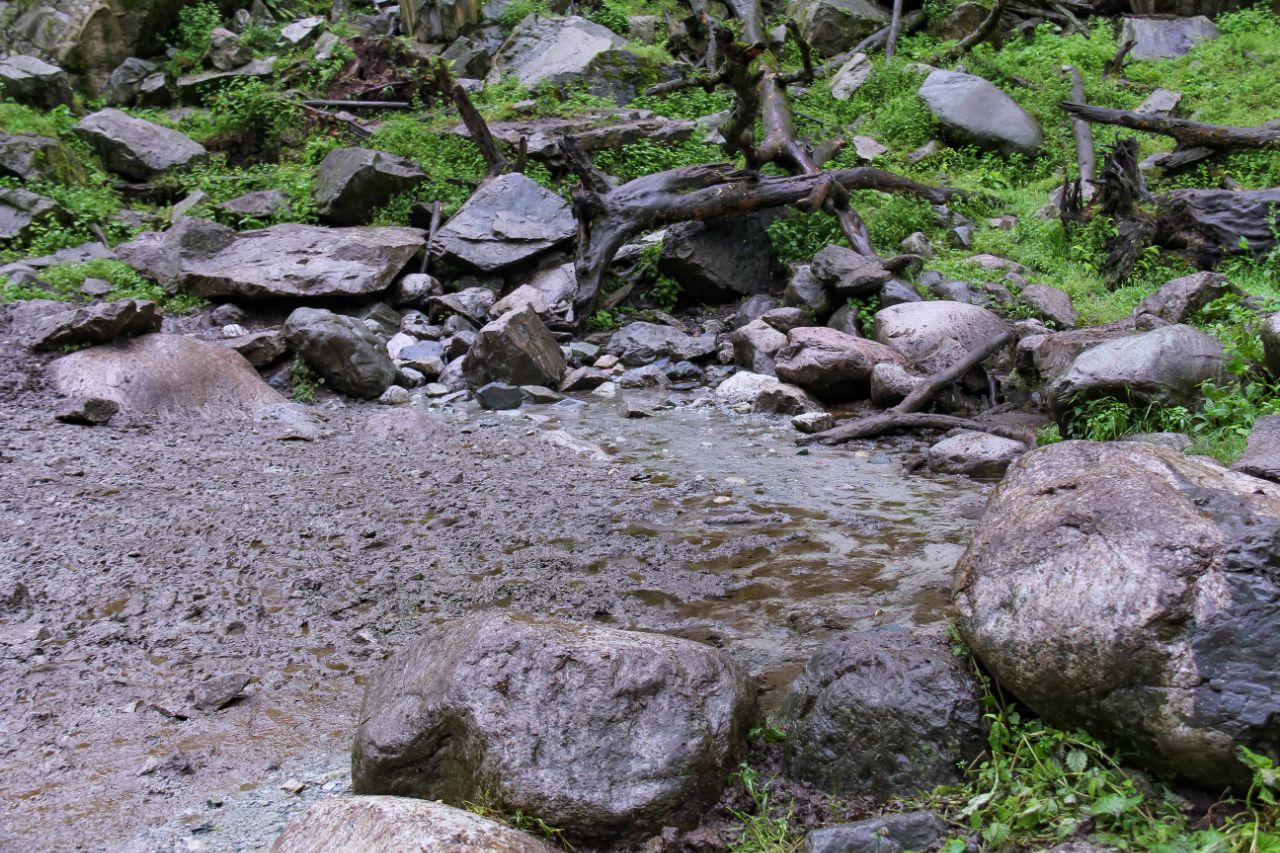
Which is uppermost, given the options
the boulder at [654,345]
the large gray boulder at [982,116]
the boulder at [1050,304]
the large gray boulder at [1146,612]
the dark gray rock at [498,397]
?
the large gray boulder at [1146,612]

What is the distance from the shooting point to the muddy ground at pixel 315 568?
2924mm

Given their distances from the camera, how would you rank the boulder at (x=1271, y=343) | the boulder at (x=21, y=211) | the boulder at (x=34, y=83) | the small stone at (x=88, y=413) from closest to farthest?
the boulder at (x=1271, y=343)
the small stone at (x=88, y=413)
the boulder at (x=21, y=211)
the boulder at (x=34, y=83)

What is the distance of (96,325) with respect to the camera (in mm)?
6906

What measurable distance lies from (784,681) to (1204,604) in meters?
1.33

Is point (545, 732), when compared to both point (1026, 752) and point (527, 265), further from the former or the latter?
point (527, 265)

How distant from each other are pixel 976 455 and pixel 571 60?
11.9m

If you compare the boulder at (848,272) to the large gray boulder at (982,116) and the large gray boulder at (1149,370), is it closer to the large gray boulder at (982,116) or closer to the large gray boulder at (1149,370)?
the large gray boulder at (1149,370)

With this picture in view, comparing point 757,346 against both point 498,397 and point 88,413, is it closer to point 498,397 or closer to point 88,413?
point 498,397

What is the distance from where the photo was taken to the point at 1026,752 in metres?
2.42

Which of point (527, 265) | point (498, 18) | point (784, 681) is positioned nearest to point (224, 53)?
point (498, 18)

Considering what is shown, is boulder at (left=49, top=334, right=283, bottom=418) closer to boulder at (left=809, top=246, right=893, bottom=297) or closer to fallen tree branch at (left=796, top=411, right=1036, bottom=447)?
fallen tree branch at (left=796, top=411, right=1036, bottom=447)

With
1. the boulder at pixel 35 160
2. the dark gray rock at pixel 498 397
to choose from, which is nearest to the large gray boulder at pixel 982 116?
the dark gray rock at pixel 498 397

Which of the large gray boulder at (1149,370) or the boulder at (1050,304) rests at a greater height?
the large gray boulder at (1149,370)

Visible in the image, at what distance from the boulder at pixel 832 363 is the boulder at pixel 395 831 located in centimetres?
538
